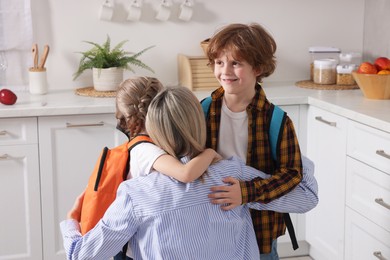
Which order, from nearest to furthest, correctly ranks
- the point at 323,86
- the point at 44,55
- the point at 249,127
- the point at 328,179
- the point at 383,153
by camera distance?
the point at 249,127 < the point at 383,153 < the point at 328,179 < the point at 44,55 < the point at 323,86

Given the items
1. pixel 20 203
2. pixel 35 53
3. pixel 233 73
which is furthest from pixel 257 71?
pixel 35 53

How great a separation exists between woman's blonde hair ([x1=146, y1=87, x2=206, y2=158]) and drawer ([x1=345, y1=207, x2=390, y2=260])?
138 cm

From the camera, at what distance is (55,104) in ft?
10.3

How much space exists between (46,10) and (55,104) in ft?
2.11

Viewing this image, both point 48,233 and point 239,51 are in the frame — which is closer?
point 239,51

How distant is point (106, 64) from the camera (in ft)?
Result: 11.3

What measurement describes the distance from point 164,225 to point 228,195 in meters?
0.16

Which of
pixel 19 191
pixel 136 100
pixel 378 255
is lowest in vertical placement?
pixel 378 255

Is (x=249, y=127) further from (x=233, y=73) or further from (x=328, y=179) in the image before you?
(x=328, y=179)

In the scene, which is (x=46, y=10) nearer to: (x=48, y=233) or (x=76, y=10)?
(x=76, y=10)

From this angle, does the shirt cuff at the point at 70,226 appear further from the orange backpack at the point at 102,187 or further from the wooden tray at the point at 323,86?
the wooden tray at the point at 323,86

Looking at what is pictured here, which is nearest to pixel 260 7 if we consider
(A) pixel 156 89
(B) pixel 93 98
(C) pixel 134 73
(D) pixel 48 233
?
(C) pixel 134 73

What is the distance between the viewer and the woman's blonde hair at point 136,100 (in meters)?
1.70

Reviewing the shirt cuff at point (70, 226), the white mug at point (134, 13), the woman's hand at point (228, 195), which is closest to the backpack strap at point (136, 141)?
the shirt cuff at point (70, 226)
